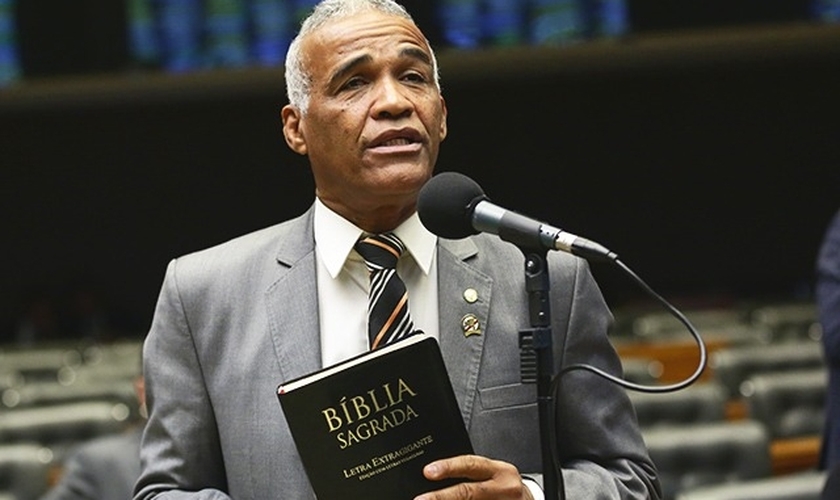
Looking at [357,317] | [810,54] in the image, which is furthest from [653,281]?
[357,317]

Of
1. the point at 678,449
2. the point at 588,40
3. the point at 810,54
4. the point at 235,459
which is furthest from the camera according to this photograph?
the point at 810,54

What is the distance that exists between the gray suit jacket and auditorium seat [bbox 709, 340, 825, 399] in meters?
4.97

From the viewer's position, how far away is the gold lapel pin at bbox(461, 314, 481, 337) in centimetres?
239

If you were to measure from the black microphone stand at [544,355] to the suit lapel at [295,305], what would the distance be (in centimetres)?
40

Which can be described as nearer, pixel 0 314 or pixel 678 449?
pixel 678 449

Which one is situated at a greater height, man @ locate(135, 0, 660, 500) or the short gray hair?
the short gray hair

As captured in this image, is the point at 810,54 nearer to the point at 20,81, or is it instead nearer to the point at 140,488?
the point at 20,81

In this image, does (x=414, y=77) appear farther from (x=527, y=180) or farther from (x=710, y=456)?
(x=527, y=180)

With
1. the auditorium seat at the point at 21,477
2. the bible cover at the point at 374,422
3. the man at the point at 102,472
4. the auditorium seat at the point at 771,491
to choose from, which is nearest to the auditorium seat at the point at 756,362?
the auditorium seat at the point at 771,491

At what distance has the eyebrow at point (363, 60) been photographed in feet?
7.73

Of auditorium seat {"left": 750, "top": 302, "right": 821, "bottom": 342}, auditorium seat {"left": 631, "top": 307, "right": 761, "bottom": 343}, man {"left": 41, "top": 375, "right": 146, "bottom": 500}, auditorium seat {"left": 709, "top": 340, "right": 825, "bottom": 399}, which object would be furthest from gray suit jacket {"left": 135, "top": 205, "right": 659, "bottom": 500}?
auditorium seat {"left": 750, "top": 302, "right": 821, "bottom": 342}

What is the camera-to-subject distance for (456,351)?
2381mm

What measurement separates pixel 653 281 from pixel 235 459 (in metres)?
13.8

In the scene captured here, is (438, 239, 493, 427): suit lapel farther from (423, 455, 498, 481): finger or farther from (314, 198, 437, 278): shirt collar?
(423, 455, 498, 481): finger
